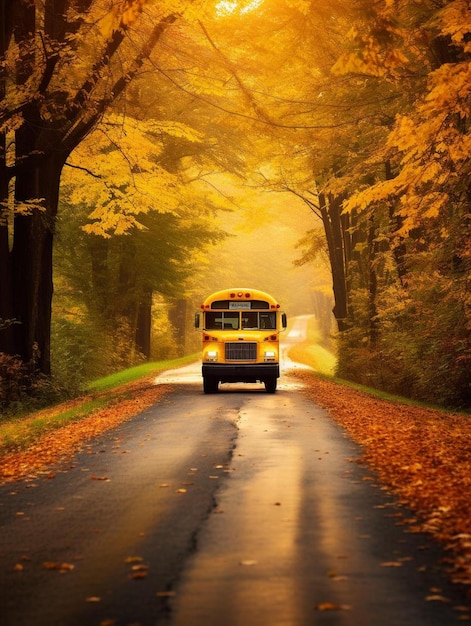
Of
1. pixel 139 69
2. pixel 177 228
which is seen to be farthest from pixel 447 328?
pixel 177 228

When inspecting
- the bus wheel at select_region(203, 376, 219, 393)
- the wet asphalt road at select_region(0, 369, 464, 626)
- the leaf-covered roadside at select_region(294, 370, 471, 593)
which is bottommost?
the wet asphalt road at select_region(0, 369, 464, 626)

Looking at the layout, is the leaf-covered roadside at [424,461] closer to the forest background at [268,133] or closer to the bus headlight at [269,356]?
the bus headlight at [269,356]

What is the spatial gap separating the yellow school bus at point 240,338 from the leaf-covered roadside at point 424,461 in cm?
281

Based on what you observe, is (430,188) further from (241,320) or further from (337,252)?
(337,252)

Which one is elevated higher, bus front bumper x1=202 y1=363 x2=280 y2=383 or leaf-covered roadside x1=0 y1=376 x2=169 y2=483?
bus front bumper x1=202 y1=363 x2=280 y2=383

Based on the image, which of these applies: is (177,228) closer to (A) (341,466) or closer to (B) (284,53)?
(B) (284,53)

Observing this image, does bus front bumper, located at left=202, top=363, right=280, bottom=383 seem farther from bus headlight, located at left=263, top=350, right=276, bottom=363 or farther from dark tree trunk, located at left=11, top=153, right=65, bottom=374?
dark tree trunk, located at left=11, top=153, right=65, bottom=374

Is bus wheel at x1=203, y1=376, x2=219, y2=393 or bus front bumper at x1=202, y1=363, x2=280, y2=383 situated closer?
bus front bumper at x1=202, y1=363, x2=280, y2=383

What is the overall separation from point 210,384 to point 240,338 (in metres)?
1.50

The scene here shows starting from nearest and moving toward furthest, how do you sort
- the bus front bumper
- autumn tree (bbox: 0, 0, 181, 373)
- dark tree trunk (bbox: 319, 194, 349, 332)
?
autumn tree (bbox: 0, 0, 181, 373) < the bus front bumper < dark tree trunk (bbox: 319, 194, 349, 332)

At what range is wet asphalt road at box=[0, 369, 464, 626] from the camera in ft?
17.4

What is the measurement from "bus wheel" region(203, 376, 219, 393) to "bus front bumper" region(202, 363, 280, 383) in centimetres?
9

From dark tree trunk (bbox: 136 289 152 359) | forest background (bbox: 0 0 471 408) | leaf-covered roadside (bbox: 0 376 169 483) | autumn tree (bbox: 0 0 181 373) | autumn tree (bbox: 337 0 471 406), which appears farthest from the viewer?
dark tree trunk (bbox: 136 289 152 359)

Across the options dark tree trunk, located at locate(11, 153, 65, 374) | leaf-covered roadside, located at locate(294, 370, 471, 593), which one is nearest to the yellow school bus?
leaf-covered roadside, located at locate(294, 370, 471, 593)
